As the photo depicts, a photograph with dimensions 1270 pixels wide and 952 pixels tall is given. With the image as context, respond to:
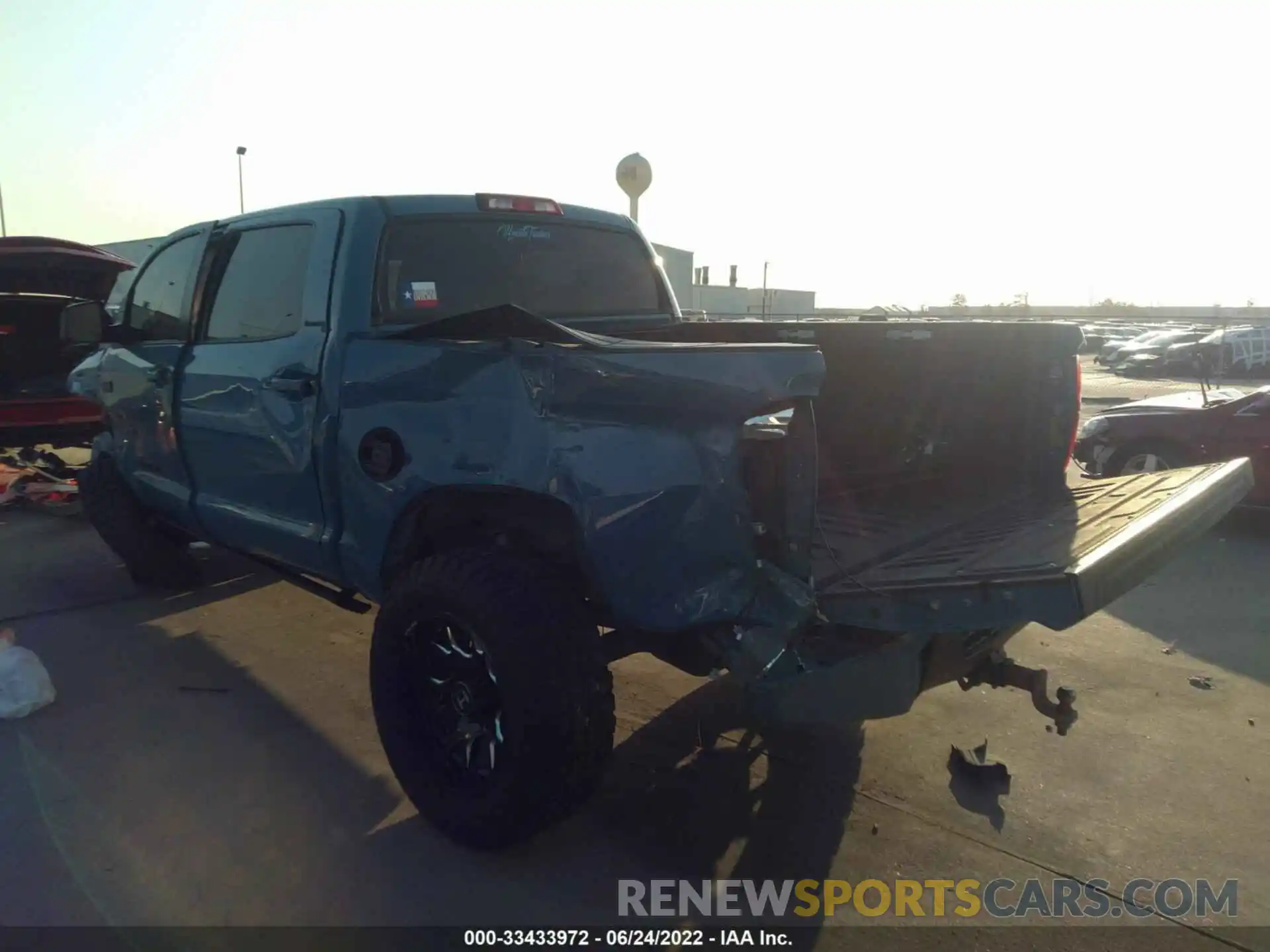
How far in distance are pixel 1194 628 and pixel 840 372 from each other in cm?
318

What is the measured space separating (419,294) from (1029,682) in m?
2.68

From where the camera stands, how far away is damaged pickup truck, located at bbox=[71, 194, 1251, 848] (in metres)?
2.72

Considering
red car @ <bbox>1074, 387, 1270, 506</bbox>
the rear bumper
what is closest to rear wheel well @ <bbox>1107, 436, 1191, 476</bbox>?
red car @ <bbox>1074, 387, 1270, 506</bbox>

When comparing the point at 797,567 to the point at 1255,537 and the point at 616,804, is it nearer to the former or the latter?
the point at 616,804

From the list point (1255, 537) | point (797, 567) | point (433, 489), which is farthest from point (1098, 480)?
point (1255, 537)

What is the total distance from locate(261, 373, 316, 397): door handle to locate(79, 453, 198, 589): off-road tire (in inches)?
95.2

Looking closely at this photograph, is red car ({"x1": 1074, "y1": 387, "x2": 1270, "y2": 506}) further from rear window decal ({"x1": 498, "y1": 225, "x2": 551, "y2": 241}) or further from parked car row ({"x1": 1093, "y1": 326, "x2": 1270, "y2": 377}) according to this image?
parked car row ({"x1": 1093, "y1": 326, "x2": 1270, "y2": 377})

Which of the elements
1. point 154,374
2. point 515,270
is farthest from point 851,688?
point 154,374

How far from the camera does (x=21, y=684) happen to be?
13.7 ft

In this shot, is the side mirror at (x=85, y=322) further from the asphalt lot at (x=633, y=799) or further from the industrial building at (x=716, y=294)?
the industrial building at (x=716, y=294)

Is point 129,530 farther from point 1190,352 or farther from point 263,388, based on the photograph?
point 1190,352

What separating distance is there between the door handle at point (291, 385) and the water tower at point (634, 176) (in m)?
5.28

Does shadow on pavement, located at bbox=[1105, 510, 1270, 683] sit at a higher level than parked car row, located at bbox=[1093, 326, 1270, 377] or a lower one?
lower

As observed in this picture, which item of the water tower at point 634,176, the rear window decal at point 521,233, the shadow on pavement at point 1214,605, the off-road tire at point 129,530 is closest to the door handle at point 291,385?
the rear window decal at point 521,233
